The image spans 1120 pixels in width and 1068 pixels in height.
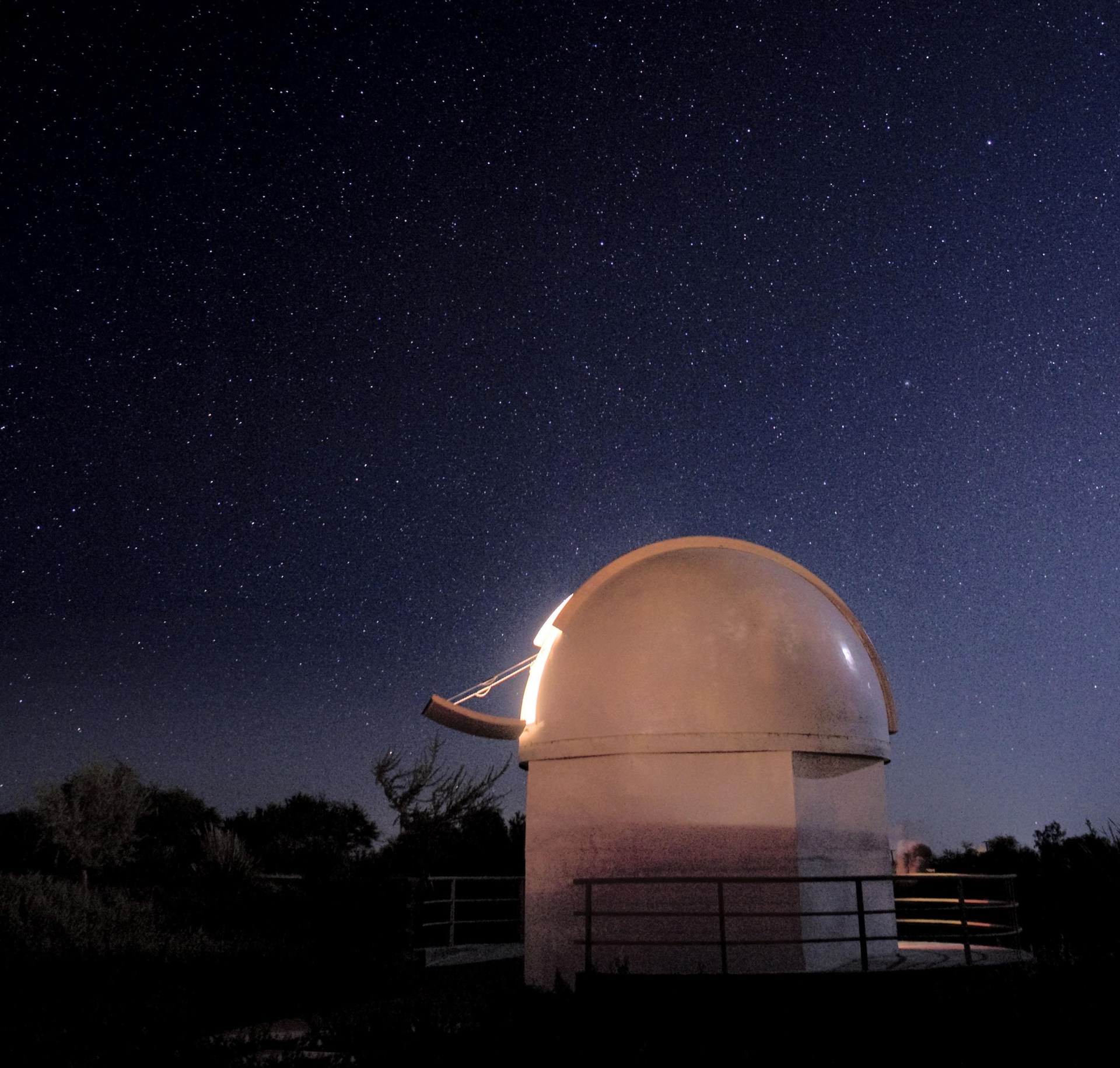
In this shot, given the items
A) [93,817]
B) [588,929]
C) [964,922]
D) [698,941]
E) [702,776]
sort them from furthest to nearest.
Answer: [93,817] → [702,776] → [698,941] → [964,922] → [588,929]

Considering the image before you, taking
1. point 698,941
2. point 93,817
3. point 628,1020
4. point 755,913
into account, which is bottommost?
point 628,1020

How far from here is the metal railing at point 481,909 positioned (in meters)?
15.0

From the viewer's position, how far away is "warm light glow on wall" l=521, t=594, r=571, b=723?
11.5m

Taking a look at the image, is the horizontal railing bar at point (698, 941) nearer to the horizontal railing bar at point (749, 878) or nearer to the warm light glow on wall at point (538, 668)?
the horizontal railing bar at point (749, 878)

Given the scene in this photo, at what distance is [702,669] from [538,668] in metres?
2.30

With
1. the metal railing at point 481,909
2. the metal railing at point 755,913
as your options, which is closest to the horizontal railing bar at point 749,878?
the metal railing at point 755,913

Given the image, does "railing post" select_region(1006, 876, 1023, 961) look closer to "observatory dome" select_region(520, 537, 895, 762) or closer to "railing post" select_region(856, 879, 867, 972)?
"observatory dome" select_region(520, 537, 895, 762)

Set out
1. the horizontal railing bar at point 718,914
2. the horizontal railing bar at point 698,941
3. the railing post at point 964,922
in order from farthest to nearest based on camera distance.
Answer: the railing post at point 964,922
the horizontal railing bar at point 698,941
the horizontal railing bar at point 718,914

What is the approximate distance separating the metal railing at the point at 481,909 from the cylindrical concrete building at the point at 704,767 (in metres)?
4.31

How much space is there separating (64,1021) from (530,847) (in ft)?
15.7

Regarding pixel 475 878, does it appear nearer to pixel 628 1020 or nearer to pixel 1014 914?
pixel 628 1020

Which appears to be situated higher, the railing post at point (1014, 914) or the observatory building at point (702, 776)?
the observatory building at point (702, 776)

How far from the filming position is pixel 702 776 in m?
9.93

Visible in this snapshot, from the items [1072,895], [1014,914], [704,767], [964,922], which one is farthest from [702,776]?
[1072,895]
